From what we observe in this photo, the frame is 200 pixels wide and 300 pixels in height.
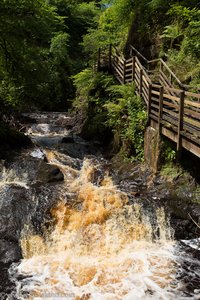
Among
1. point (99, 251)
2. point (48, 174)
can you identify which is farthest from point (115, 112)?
point (99, 251)

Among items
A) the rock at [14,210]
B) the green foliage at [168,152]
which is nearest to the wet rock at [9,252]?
the rock at [14,210]

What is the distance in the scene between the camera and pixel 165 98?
1192 cm

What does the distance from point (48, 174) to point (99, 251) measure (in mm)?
3758

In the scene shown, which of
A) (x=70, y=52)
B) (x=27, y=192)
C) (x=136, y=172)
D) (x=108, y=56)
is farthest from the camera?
(x=70, y=52)

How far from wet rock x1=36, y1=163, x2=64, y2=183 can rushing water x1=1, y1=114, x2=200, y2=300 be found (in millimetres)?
328

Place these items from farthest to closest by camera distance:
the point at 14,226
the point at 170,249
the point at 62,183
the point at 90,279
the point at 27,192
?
the point at 62,183 < the point at 27,192 < the point at 14,226 < the point at 170,249 < the point at 90,279

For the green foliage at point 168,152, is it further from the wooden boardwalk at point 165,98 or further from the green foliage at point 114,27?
the green foliage at point 114,27

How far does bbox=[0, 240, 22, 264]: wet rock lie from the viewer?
7.30 meters

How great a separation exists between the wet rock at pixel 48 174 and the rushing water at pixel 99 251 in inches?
12.9

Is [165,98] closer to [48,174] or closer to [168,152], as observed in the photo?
[168,152]

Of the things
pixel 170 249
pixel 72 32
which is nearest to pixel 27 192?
pixel 170 249

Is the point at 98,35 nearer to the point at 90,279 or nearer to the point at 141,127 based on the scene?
the point at 141,127

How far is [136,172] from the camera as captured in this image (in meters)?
11.1

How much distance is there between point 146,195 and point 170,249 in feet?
7.23
